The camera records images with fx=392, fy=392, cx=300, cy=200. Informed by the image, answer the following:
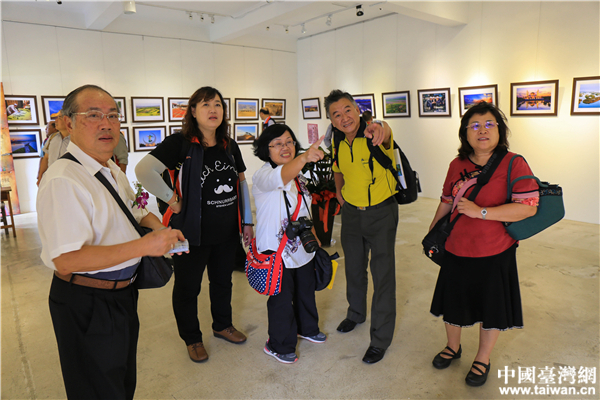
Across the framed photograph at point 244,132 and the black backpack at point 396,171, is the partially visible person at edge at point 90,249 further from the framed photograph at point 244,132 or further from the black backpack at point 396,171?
the framed photograph at point 244,132

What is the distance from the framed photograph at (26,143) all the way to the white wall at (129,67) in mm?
154

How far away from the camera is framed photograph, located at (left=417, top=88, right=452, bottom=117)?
26.1 ft

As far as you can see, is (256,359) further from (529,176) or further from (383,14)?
(383,14)

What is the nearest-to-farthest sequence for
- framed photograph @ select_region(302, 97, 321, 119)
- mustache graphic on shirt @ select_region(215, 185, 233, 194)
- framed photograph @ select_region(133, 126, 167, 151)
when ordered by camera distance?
mustache graphic on shirt @ select_region(215, 185, 233, 194) → framed photograph @ select_region(133, 126, 167, 151) → framed photograph @ select_region(302, 97, 321, 119)

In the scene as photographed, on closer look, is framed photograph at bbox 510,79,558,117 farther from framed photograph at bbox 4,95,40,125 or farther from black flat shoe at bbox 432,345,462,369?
framed photograph at bbox 4,95,40,125

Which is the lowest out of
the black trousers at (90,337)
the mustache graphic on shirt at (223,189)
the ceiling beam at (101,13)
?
the black trousers at (90,337)

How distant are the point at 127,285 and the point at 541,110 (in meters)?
7.13

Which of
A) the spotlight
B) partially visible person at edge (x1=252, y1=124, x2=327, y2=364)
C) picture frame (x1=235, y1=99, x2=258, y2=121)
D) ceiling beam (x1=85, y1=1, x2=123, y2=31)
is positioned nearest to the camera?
partially visible person at edge (x1=252, y1=124, x2=327, y2=364)

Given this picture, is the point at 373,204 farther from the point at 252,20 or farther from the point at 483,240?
the point at 252,20

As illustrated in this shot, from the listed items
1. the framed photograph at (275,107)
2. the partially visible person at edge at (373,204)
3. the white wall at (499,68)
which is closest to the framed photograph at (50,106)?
the framed photograph at (275,107)

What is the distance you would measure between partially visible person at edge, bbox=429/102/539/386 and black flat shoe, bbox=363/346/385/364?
577mm

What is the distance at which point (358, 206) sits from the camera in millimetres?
2916

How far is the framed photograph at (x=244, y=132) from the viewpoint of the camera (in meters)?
10.8

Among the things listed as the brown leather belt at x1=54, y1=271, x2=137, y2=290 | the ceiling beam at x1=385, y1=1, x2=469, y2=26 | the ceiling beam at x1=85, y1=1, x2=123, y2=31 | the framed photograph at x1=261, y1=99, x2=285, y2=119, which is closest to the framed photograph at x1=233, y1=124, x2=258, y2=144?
the framed photograph at x1=261, y1=99, x2=285, y2=119
